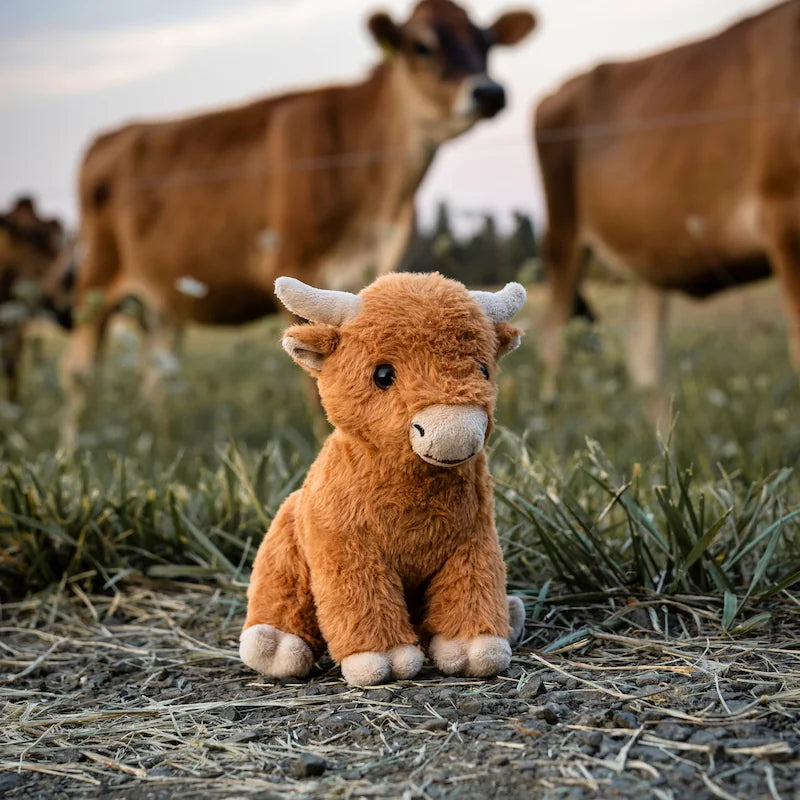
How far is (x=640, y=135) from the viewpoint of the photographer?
5461mm

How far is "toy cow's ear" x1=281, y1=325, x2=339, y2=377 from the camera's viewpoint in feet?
5.82

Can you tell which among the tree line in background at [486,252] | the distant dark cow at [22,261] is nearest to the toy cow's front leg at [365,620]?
the tree line in background at [486,252]

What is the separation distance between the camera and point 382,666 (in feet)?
5.84

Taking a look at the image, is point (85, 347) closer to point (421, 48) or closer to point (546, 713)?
point (421, 48)

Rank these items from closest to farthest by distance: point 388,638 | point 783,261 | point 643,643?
1. point 388,638
2. point 643,643
3. point 783,261

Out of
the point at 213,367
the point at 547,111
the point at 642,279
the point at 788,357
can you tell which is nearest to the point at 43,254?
the point at 213,367

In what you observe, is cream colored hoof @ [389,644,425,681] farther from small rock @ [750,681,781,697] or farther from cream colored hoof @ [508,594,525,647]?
small rock @ [750,681,781,697]

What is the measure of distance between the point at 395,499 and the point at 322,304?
0.34 meters

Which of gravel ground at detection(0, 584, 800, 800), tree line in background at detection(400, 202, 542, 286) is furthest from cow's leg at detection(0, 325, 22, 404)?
gravel ground at detection(0, 584, 800, 800)

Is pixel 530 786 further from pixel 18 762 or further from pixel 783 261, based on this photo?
pixel 783 261

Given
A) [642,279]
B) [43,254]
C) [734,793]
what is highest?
[43,254]

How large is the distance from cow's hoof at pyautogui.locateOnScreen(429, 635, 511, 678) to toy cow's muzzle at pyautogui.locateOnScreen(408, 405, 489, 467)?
0.32 metres

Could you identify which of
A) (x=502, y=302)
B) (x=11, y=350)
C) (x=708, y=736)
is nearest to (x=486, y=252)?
(x=502, y=302)

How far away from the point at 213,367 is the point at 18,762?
24.8ft
